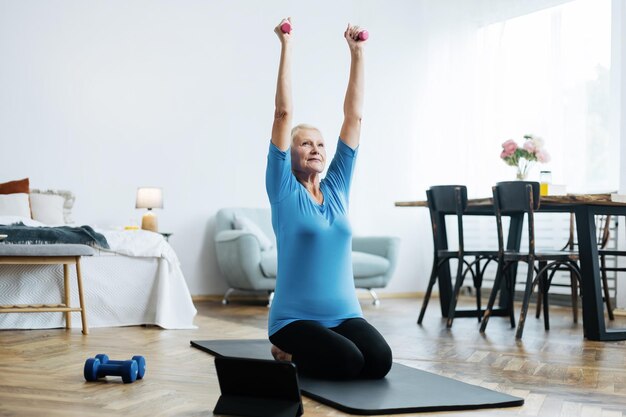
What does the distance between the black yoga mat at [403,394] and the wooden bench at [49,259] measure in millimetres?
2026

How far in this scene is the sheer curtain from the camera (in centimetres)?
654

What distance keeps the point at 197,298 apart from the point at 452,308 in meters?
2.62

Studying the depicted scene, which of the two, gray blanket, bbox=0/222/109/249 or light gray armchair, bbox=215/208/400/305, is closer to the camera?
gray blanket, bbox=0/222/109/249

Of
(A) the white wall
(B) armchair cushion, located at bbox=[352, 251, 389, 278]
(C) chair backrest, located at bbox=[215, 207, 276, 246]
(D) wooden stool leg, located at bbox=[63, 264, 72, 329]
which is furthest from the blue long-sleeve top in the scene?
(A) the white wall

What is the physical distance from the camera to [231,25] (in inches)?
283

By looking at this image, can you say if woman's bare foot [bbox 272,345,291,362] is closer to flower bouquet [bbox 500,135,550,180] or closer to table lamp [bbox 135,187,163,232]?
flower bouquet [bbox 500,135,550,180]

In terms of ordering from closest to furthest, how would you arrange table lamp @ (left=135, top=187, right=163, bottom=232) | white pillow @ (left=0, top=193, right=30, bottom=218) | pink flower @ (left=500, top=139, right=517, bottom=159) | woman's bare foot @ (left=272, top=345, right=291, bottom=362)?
woman's bare foot @ (left=272, top=345, right=291, bottom=362) → pink flower @ (left=500, top=139, right=517, bottom=159) → white pillow @ (left=0, top=193, right=30, bottom=218) → table lamp @ (left=135, top=187, right=163, bottom=232)

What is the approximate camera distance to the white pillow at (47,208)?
5.76 m

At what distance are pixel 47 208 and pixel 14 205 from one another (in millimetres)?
291

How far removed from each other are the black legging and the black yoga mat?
0.05 metres

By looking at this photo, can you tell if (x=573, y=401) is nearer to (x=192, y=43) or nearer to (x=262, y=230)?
(x=262, y=230)

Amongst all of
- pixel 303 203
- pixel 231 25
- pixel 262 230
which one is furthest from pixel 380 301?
pixel 303 203

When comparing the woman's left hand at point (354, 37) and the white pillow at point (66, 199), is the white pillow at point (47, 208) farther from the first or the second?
the woman's left hand at point (354, 37)

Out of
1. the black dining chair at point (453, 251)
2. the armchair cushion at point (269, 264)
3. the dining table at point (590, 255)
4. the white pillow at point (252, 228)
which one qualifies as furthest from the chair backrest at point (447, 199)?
the white pillow at point (252, 228)
